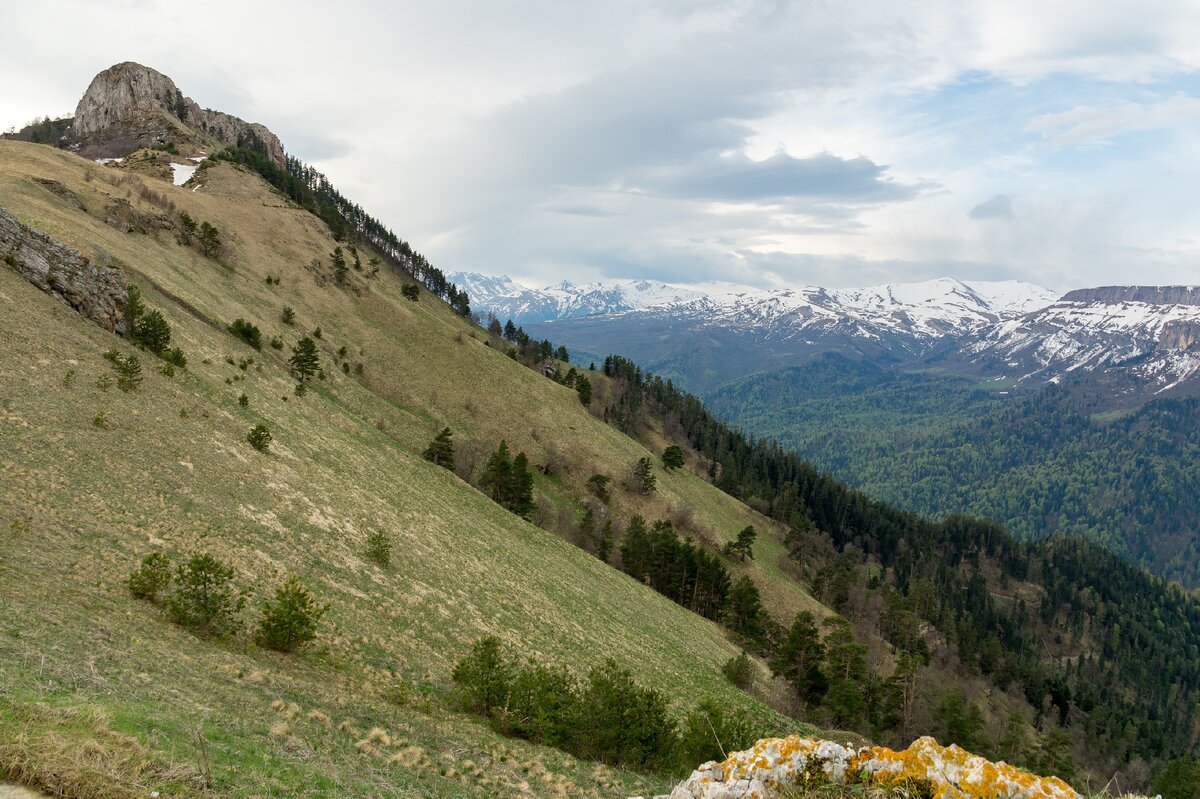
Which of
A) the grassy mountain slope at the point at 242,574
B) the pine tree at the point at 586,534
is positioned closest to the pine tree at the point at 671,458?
the pine tree at the point at 586,534

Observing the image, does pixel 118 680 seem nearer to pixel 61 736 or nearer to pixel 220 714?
pixel 220 714

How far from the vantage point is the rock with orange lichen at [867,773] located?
8523mm

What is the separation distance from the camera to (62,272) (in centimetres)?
3881

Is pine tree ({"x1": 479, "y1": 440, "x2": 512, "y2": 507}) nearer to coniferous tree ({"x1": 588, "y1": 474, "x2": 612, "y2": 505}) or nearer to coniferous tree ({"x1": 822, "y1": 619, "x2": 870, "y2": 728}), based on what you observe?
coniferous tree ({"x1": 588, "y1": 474, "x2": 612, "y2": 505})

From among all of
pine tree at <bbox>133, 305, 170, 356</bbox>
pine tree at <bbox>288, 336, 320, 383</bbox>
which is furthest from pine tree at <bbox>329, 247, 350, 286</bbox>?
pine tree at <bbox>133, 305, 170, 356</bbox>

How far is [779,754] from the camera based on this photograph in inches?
393

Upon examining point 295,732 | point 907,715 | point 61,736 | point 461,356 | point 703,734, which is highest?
point 461,356

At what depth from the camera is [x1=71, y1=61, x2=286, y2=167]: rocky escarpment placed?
136 m

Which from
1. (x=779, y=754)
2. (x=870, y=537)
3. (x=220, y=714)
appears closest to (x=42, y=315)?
(x=220, y=714)

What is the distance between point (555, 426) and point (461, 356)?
21785 millimetres

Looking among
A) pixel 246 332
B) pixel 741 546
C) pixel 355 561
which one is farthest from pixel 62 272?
pixel 741 546

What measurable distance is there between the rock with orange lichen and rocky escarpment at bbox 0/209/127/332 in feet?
156

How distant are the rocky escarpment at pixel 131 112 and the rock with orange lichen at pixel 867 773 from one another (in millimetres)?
169095

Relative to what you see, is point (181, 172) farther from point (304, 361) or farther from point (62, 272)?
point (62, 272)
